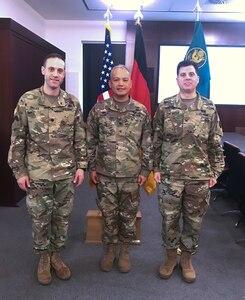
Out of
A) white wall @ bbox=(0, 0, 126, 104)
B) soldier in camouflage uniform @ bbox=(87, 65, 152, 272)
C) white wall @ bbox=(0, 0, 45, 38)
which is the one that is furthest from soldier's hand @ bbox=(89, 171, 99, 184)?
white wall @ bbox=(0, 0, 126, 104)

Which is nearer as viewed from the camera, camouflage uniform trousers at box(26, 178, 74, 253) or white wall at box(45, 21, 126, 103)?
camouflage uniform trousers at box(26, 178, 74, 253)

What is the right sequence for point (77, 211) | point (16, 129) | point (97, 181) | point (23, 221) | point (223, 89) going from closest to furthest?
point (16, 129) < point (97, 181) < point (23, 221) < point (77, 211) < point (223, 89)

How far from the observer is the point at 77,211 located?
333cm

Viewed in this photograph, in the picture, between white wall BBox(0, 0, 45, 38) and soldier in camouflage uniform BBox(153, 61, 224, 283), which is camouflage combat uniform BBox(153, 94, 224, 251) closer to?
soldier in camouflage uniform BBox(153, 61, 224, 283)

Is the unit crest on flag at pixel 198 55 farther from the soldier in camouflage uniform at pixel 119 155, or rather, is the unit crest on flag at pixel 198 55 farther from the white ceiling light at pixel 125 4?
the white ceiling light at pixel 125 4

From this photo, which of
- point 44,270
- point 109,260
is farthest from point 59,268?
point 109,260

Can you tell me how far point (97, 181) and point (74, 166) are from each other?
0.73 ft

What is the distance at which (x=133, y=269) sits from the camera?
2.17 m

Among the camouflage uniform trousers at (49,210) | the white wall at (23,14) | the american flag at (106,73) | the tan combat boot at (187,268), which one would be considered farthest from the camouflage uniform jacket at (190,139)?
the white wall at (23,14)

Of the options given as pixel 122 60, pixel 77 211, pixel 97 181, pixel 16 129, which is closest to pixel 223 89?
pixel 122 60

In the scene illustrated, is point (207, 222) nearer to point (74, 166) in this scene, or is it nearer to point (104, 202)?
point (104, 202)

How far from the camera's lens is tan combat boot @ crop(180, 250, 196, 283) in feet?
6.62

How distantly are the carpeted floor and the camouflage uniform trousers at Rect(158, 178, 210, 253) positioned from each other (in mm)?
282

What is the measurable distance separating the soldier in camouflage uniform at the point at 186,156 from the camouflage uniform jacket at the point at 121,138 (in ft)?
0.27
